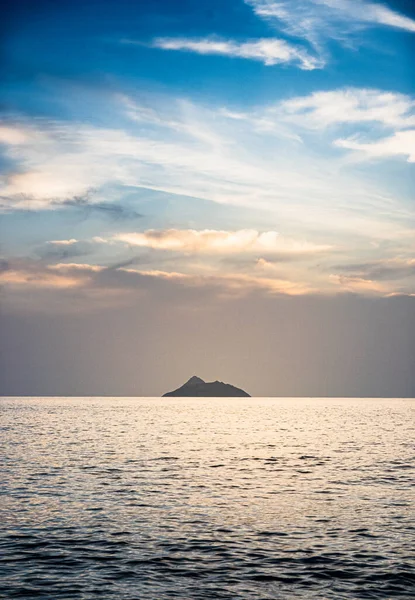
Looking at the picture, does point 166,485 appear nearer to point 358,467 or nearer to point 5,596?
point 358,467

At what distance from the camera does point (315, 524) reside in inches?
1337

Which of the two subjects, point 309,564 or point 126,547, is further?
point 126,547

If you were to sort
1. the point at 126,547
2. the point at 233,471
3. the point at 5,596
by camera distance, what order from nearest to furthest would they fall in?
the point at 5,596 < the point at 126,547 < the point at 233,471

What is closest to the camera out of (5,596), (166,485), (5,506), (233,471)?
(5,596)

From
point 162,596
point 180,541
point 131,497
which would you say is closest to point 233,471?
point 131,497

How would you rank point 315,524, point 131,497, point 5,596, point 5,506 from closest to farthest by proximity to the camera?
1. point 5,596
2. point 315,524
3. point 5,506
4. point 131,497

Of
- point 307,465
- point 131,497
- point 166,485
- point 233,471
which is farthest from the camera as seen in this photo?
point 307,465

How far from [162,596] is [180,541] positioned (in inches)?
338

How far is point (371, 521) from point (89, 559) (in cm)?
1700

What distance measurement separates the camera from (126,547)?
28.9 metres

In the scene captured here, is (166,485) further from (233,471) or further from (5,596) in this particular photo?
(5,596)

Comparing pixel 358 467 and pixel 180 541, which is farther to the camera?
pixel 358 467

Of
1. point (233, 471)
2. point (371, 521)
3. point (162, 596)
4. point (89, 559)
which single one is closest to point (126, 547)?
point (89, 559)

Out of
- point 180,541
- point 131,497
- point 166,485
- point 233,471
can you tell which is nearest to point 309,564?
point 180,541
